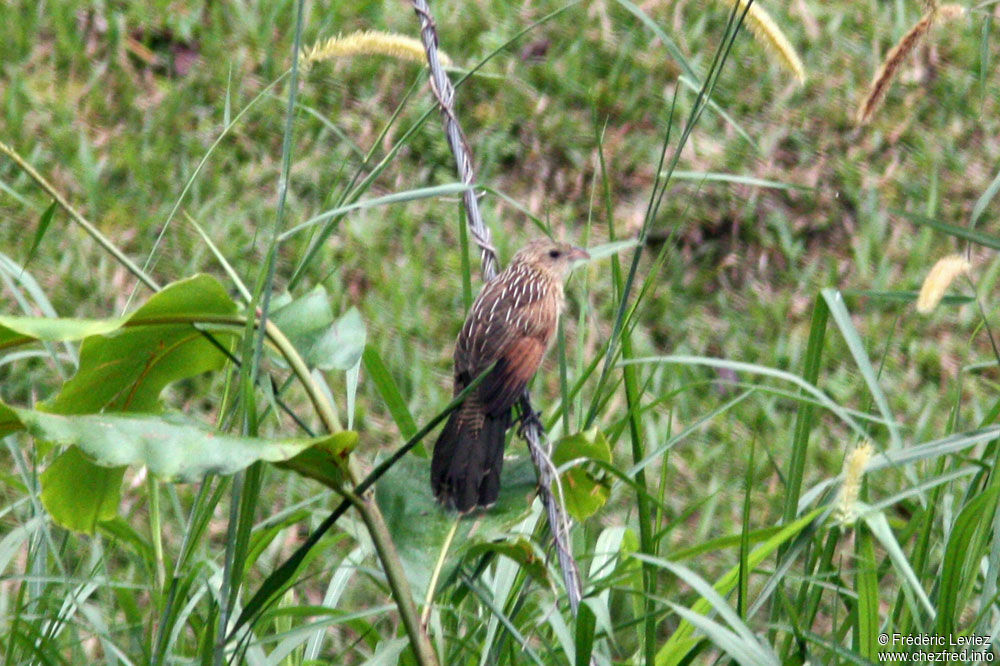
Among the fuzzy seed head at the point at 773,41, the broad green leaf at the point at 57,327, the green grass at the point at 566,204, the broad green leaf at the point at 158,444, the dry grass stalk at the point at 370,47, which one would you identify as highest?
the fuzzy seed head at the point at 773,41

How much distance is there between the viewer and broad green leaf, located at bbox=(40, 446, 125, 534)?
7.21 feet

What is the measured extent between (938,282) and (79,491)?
1488 millimetres

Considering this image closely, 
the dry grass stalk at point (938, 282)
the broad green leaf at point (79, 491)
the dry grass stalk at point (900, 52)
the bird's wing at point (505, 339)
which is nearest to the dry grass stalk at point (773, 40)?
the dry grass stalk at point (900, 52)

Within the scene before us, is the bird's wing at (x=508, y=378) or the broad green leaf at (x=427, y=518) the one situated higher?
the bird's wing at (x=508, y=378)

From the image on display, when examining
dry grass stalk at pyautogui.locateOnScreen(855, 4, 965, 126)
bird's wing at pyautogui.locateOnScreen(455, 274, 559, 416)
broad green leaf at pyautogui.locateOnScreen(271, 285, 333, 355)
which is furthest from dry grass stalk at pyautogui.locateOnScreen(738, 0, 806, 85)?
broad green leaf at pyautogui.locateOnScreen(271, 285, 333, 355)

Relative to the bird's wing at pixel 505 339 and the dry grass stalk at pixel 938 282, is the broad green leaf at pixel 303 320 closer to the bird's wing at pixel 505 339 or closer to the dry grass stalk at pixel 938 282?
the bird's wing at pixel 505 339

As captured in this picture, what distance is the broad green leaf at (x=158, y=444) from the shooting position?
170 centimetres

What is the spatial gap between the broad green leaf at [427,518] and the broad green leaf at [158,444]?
1.45ft

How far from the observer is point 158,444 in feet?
5.73

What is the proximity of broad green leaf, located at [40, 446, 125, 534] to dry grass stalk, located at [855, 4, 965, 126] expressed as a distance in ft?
4.81

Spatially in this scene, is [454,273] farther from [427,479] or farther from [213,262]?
[427,479]

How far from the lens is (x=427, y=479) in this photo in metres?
2.27

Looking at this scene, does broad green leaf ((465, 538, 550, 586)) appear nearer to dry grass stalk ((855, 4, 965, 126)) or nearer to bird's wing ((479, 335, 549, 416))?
bird's wing ((479, 335, 549, 416))

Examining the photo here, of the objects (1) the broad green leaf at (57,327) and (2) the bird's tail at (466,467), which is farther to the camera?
(2) the bird's tail at (466,467)
